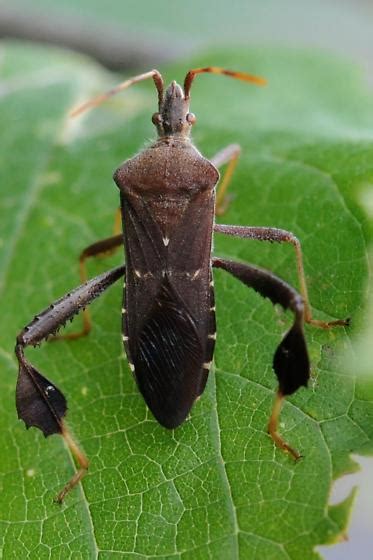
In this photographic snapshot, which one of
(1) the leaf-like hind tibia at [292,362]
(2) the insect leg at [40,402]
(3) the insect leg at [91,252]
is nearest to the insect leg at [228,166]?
(3) the insect leg at [91,252]

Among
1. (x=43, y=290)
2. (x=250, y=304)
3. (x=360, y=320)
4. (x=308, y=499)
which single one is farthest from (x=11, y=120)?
(x=308, y=499)

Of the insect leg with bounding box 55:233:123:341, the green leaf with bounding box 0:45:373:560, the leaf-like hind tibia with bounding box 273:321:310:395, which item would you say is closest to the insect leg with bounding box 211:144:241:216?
the green leaf with bounding box 0:45:373:560

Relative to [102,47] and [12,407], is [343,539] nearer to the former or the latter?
[12,407]

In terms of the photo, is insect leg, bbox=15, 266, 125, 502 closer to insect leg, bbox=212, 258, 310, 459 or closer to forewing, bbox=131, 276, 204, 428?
forewing, bbox=131, 276, 204, 428

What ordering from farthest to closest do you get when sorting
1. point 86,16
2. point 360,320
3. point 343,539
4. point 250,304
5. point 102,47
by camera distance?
point 86,16 < point 102,47 < point 250,304 < point 360,320 < point 343,539

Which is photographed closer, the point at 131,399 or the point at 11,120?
the point at 131,399

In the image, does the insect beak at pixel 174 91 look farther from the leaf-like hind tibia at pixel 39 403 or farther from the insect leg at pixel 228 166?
the leaf-like hind tibia at pixel 39 403

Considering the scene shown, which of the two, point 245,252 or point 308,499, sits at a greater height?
point 245,252
